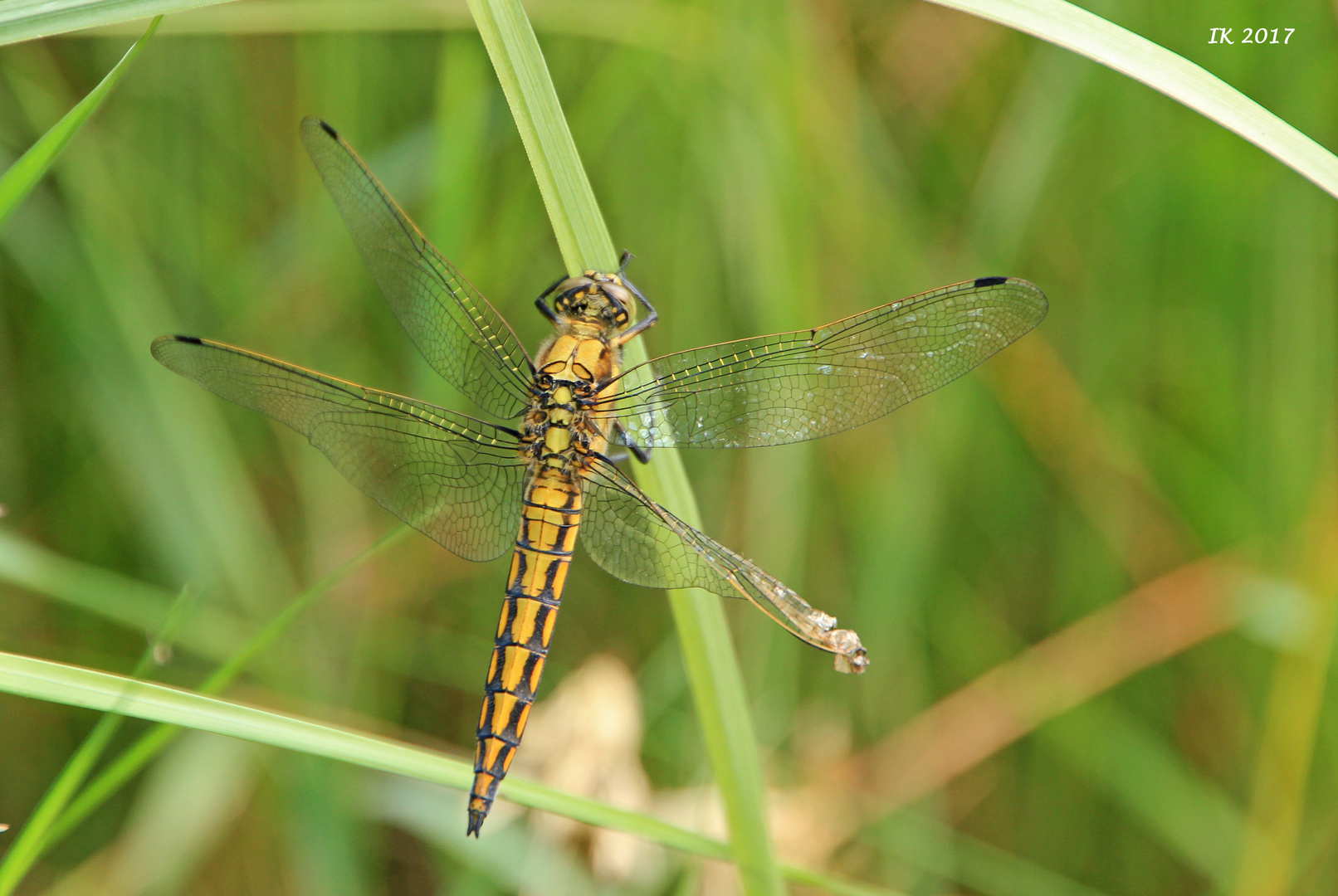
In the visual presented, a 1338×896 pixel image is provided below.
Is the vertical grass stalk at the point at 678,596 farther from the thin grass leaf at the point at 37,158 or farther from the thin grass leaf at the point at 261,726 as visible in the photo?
the thin grass leaf at the point at 37,158

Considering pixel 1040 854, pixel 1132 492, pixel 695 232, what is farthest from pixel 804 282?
pixel 1040 854

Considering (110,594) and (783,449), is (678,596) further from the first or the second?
(110,594)

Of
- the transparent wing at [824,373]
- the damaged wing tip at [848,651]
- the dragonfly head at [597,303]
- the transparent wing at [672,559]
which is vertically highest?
the dragonfly head at [597,303]

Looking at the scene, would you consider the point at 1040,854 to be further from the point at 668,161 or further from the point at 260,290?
the point at 260,290

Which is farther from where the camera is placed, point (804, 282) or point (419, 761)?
point (804, 282)

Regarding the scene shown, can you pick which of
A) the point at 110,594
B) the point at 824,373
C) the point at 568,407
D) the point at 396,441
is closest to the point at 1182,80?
the point at 824,373

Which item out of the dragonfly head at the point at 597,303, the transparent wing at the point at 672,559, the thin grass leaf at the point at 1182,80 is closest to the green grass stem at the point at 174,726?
the transparent wing at the point at 672,559
